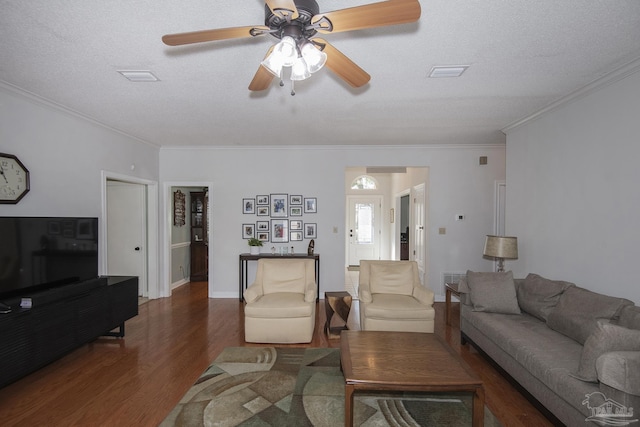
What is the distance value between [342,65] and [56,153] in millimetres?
3473

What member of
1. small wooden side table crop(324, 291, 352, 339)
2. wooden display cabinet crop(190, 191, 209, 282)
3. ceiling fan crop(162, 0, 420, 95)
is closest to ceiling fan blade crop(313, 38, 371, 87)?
ceiling fan crop(162, 0, 420, 95)

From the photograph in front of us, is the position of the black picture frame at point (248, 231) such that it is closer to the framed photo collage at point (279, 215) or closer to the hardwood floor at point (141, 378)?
the framed photo collage at point (279, 215)

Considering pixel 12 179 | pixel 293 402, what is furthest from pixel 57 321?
pixel 293 402

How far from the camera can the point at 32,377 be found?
283cm

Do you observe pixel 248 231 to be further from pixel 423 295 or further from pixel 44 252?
pixel 423 295

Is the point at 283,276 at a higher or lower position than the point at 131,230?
lower

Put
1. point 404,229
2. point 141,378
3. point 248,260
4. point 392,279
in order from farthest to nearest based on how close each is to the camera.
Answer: point 404,229 → point 248,260 → point 392,279 → point 141,378

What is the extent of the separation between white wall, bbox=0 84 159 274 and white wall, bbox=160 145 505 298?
1.54 metres

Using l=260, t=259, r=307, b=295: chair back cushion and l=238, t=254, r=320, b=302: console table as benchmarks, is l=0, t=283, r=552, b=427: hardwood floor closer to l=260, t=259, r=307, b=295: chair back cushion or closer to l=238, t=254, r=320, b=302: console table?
l=260, t=259, r=307, b=295: chair back cushion

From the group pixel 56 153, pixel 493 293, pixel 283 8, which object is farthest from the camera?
pixel 56 153

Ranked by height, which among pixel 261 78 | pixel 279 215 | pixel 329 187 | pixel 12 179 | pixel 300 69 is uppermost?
pixel 261 78

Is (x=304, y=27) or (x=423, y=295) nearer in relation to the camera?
(x=304, y=27)

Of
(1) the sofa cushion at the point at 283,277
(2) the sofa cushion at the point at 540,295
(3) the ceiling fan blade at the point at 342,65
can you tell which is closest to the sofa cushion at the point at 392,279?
(1) the sofa cushion at the point at 283,277

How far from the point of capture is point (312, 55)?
161 centimetres
